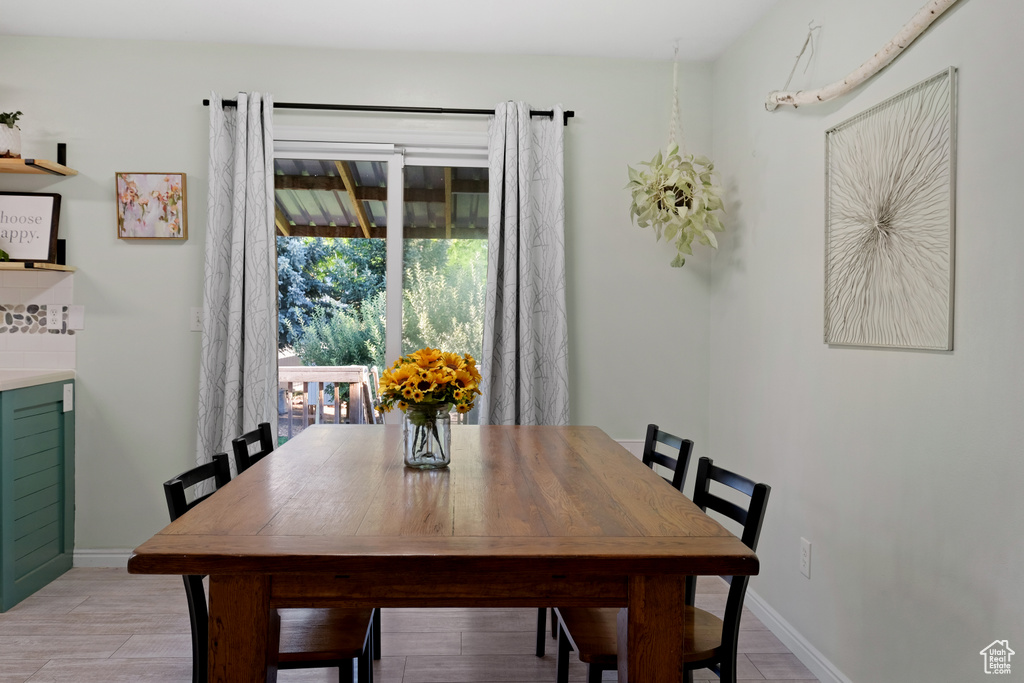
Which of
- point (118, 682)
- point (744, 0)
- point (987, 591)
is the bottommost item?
point (118, 682)

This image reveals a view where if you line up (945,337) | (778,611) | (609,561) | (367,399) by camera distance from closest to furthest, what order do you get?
(609,561)
(945,337)
(778,611)
(367,399)

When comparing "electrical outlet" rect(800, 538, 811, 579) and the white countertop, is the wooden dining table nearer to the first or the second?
"electrical outlet" rect(800, 538, 811, 579)

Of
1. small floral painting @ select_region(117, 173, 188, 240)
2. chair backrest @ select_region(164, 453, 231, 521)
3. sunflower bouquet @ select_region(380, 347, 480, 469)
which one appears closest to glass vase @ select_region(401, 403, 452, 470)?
sunflower bouquet @ select_region(380, 347, 480, 469)

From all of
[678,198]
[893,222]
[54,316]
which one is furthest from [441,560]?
[54,316]

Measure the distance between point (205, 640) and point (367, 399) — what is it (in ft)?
6.95

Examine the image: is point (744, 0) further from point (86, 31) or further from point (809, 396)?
point (86, 31)

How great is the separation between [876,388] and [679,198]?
1382mm

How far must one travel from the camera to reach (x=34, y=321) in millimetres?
3346

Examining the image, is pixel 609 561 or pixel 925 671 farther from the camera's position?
pixel 925 671

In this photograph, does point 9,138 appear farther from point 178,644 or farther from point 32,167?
point 178,644

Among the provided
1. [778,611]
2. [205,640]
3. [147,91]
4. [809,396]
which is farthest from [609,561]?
[147,91]

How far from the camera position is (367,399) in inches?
143

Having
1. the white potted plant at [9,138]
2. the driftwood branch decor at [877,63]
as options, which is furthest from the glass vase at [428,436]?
the white potted plant at [9,138]

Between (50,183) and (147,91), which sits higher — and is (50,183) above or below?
below
